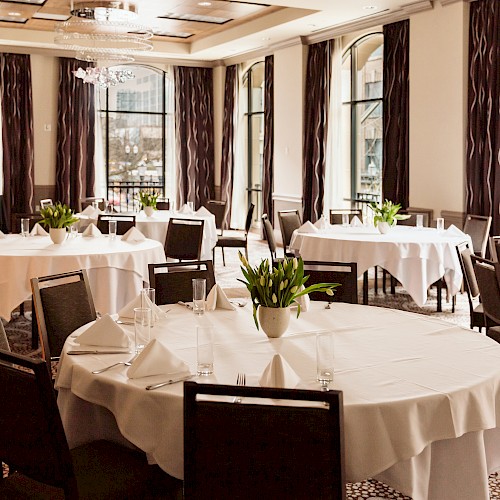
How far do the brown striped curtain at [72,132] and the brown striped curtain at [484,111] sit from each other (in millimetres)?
7748

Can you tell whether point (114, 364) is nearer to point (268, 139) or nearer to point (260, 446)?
point (260, 446)

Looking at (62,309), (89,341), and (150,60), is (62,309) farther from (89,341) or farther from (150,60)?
(150,60)

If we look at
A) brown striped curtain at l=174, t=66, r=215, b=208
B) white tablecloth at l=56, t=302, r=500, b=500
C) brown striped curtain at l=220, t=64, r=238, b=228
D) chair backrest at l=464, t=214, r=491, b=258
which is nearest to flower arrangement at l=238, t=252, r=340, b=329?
white tablecloth at l=56, t=302, r=500, b=500

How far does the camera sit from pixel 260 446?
208 cm

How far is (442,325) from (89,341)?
1.59 m

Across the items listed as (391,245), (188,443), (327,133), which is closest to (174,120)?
(327,133)

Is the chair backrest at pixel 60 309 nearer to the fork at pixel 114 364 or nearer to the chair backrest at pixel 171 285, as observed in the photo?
the chair backrest at pixel 171 285

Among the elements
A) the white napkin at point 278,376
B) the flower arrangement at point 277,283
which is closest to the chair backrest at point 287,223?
the flower arrangement at point 277,283

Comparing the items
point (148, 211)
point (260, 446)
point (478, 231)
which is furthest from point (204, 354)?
point (148, 211)

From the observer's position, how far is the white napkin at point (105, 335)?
3.10m

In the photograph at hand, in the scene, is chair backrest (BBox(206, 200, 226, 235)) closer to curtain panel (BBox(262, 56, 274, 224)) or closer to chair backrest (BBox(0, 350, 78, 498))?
curtain panel (BBox(262, 56, 274, 224))

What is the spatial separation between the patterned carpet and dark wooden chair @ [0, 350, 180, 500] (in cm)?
137

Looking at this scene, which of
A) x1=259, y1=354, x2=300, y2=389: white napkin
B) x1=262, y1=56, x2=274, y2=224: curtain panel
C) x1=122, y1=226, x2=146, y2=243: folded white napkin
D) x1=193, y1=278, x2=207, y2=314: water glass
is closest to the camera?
x1=259, y1=354, x2=300, y2=389: white napkin

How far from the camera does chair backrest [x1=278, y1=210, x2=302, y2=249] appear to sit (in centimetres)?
901
